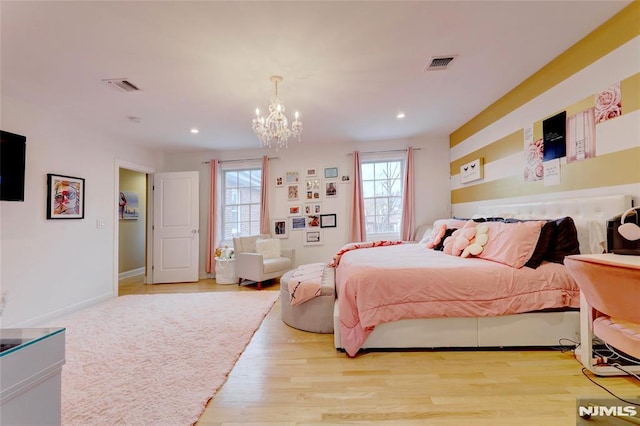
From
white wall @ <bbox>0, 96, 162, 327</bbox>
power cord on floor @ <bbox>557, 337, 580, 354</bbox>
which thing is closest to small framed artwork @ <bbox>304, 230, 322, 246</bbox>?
white wall @ <bbox>0, 96, 162, 327</bbox>

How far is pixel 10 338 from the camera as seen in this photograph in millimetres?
881

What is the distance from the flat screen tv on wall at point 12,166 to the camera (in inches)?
104

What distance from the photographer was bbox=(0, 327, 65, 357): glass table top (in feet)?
2.70

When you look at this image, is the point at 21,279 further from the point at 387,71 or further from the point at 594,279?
the point at 594,279

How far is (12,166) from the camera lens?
107 inches

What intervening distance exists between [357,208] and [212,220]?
2.81m

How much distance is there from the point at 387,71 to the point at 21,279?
4.43 m

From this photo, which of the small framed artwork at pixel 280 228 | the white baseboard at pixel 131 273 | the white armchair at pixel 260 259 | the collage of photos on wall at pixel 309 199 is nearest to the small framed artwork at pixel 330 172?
the collage of photos on wall at pixel 309 199

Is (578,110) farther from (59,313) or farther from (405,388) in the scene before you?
(59,313)

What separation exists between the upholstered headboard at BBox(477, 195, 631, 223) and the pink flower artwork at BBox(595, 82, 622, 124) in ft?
2.01

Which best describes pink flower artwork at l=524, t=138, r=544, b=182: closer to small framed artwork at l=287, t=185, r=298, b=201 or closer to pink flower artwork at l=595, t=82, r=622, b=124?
pink flower artwork at l=595, t=82, r=622, b=124

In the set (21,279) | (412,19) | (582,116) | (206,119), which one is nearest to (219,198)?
(206,119)

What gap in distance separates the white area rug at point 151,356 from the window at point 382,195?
2.53 metres

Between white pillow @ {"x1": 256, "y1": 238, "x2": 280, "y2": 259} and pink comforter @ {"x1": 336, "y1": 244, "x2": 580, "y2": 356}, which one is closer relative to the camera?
pink comforter @ {"x1": 336, "y1": 244, "x2": 580, "y2": 356}
